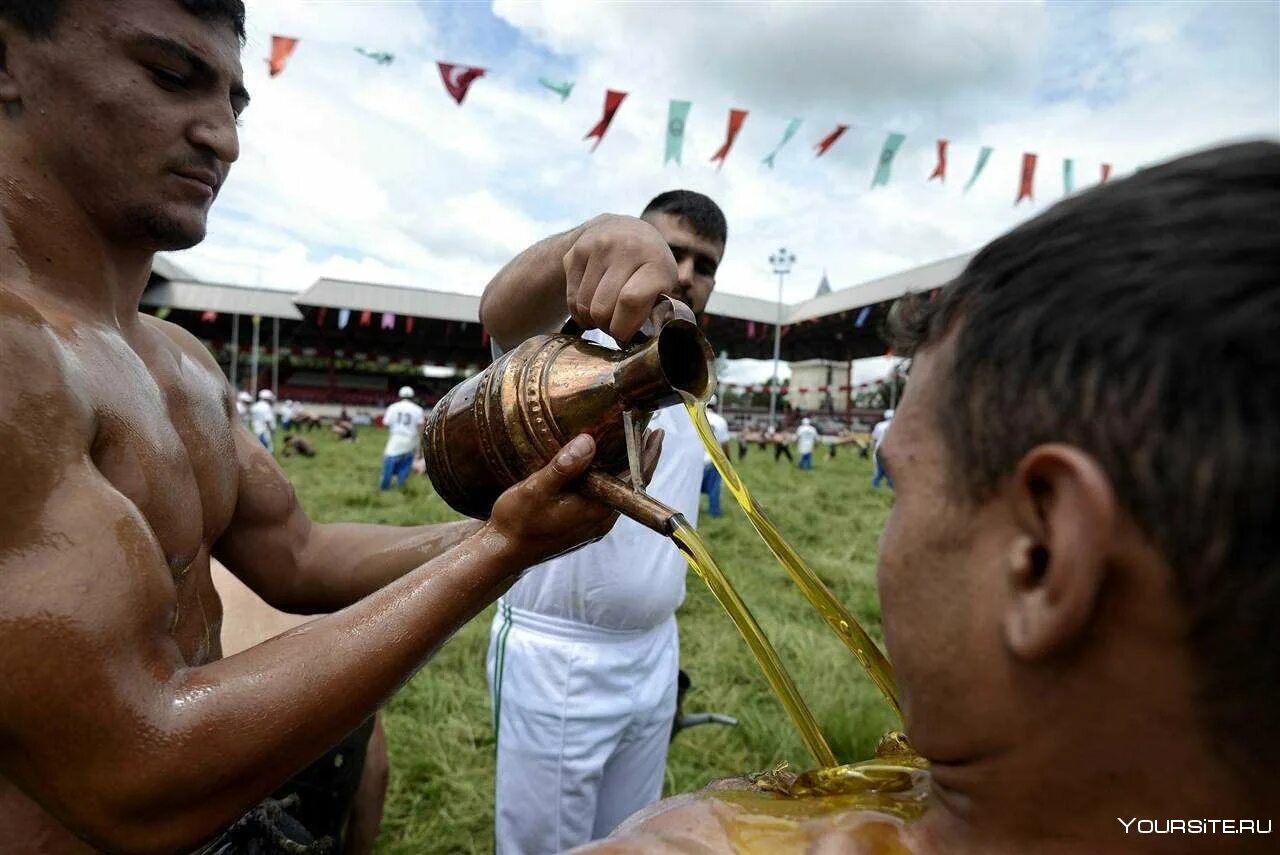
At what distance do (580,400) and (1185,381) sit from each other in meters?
0.97

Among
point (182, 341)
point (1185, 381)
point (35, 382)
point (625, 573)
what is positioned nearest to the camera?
point (1185, 381)

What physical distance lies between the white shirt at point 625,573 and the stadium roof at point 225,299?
34820 millimetres

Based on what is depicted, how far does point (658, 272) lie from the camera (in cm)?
149

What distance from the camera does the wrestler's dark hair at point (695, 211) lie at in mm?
2703

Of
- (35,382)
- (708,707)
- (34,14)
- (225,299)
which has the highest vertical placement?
(225,299)

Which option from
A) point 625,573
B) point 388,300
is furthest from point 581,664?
point 388,300

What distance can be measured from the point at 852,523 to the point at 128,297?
9997mm

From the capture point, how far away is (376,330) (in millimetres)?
34938

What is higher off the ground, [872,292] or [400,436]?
[872,292]

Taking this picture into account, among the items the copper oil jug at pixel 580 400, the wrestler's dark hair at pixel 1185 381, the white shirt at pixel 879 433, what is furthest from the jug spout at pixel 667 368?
the wrestler's dark hair at pixel 1185 381

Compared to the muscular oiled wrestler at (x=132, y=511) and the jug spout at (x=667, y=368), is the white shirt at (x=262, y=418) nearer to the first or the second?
the muscular oiled wrestler at (x=132, y=511)

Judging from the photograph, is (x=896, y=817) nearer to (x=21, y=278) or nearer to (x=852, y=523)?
(x=21, y=278)

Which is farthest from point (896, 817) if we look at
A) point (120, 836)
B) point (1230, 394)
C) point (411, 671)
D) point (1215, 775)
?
point (120, 836)

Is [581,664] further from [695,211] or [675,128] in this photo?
[675,128]
